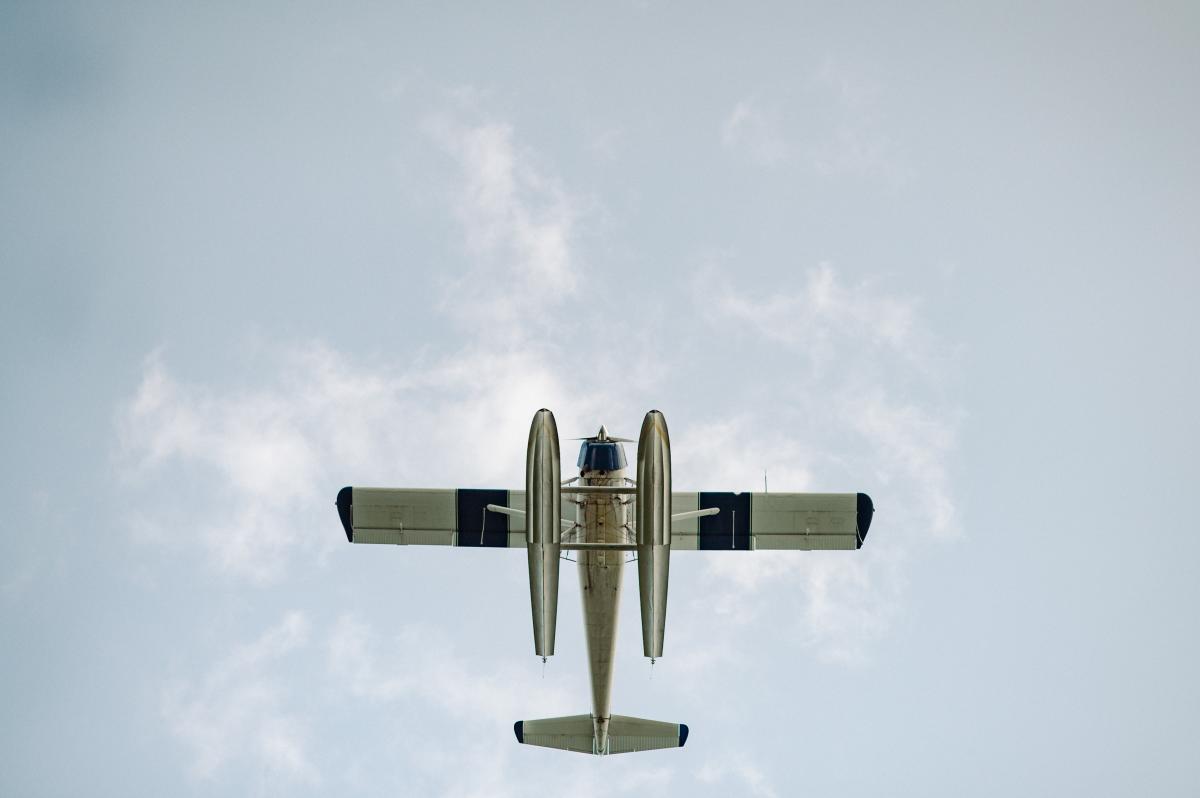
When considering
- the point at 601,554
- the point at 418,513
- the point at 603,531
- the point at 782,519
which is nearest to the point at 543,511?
the point at 603,531

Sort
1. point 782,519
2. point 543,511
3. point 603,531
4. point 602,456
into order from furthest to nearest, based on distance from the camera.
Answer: point 782,519 → point 602,456 → point 603,531 → point 543,511

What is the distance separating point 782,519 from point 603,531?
8.04m

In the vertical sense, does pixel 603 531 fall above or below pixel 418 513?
below

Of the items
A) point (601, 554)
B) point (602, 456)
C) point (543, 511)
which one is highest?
point (602, 456)

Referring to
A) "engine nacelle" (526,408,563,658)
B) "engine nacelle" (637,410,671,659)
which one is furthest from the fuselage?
"engine nacelle" (526,408,563,658)

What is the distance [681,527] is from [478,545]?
7293 mm

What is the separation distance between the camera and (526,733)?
34.7m

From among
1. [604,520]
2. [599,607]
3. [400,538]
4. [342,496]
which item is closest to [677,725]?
[599,607]

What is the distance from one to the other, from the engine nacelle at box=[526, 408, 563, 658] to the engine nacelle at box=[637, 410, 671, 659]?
2.05 m

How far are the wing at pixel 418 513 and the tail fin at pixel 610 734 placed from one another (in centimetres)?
636

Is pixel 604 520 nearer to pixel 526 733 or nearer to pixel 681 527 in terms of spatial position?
pixel 681 527

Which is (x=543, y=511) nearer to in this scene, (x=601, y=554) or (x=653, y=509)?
(x=653, y=509)

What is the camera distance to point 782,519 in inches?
1391

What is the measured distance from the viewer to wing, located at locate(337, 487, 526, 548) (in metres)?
35.2
